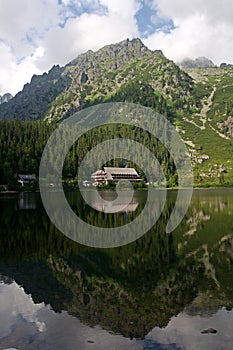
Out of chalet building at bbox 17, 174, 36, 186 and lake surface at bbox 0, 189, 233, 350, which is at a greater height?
chalet building at bbox 17, 174, 36, 186

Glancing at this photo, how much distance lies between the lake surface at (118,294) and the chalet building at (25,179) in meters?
102

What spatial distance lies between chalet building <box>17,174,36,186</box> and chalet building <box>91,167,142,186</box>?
117ft

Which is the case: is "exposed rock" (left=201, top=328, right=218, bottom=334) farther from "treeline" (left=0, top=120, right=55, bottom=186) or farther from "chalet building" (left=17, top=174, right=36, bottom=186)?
"chalet building" (left=17, top=174, right=36, bottom=186)

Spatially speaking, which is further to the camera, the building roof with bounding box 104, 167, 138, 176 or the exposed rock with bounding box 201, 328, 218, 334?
the building roof with bounding box 104, 167, 138, 176

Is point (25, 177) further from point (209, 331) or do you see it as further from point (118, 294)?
point (209, 331)

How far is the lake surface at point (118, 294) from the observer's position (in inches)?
371

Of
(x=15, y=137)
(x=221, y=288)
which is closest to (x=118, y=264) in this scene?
(x=221, y=288)

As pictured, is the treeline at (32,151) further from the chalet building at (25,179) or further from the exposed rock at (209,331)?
the exposed rock at (209,331)

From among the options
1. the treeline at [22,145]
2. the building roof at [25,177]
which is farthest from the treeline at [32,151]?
the building roof at [25,177]

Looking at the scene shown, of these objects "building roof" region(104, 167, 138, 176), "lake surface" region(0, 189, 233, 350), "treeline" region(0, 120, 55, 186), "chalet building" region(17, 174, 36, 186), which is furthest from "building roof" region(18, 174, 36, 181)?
"lake surface" region(0, 189, 233, 350)

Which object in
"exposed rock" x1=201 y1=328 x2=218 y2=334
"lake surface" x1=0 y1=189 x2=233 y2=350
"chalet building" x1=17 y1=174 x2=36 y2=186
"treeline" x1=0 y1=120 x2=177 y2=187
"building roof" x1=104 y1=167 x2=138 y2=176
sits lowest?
"exposed rock" x1=201 y1=328 x2=218 y2=334

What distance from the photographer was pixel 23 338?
9.46 metres

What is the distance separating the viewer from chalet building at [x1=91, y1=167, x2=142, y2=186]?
528 ft

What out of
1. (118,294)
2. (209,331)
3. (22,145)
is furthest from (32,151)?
(209,331)
